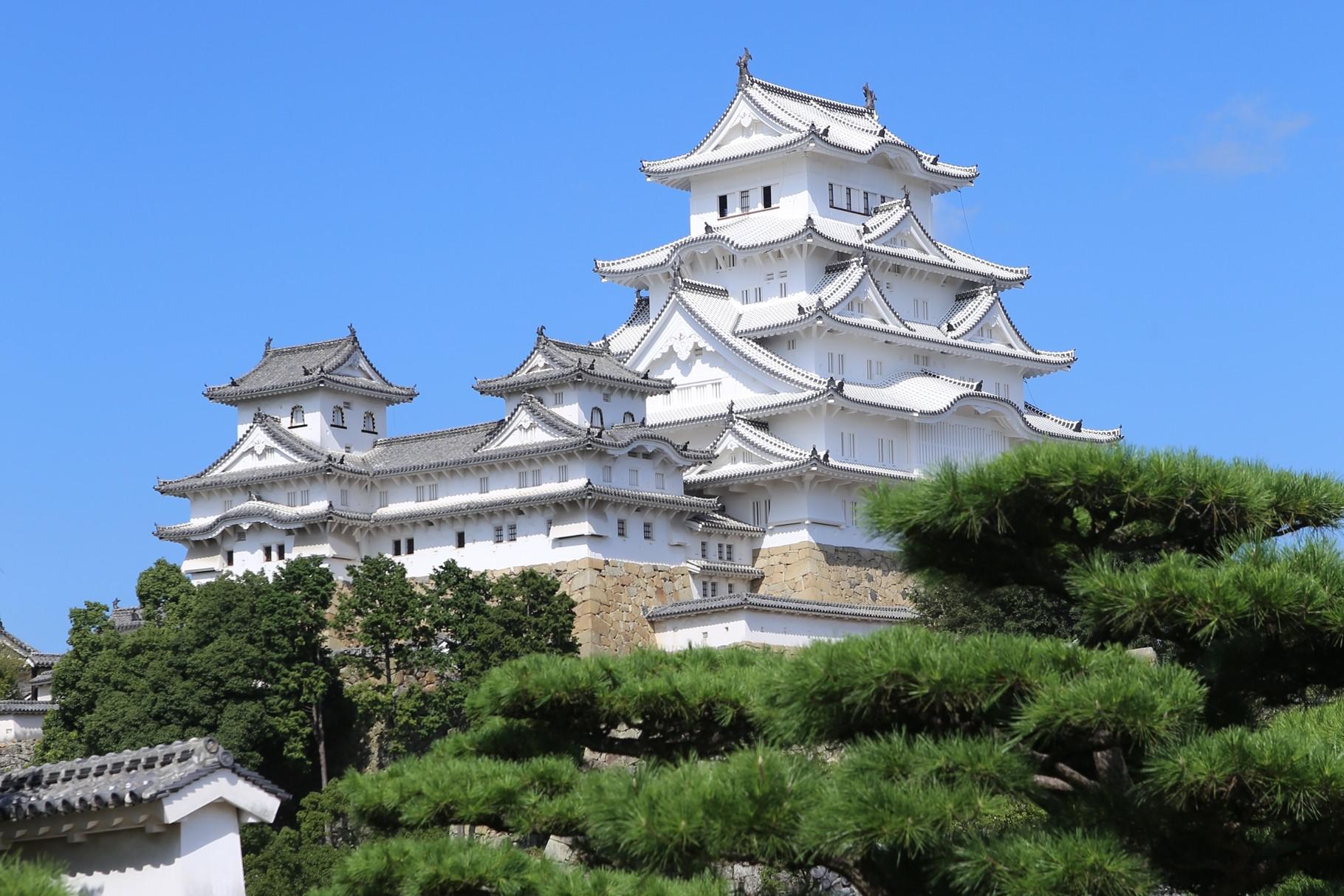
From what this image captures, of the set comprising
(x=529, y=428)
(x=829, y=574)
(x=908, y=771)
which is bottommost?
(x=908, y=771)

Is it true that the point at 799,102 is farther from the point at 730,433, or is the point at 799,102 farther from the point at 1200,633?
the point at 1200,633

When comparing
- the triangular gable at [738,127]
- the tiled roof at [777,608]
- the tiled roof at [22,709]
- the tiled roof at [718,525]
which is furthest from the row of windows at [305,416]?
the triangular gable at [738,127]

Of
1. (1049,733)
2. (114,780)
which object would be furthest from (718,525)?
(1049,733)

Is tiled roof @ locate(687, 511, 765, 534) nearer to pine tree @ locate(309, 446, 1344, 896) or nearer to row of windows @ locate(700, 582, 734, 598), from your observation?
row of windows @ locate(700, 582, 734, 598)

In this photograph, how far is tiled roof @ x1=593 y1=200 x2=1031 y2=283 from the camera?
5072 cm

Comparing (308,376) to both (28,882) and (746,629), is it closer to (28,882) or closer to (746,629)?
(746,629)

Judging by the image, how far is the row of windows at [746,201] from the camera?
53.2m

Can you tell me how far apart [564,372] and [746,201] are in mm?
11101

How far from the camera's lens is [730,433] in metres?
46.3

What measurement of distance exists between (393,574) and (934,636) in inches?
1093

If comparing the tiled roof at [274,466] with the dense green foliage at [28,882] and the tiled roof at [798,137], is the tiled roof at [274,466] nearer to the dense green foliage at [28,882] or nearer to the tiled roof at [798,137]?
the tiled roof at [798,137]

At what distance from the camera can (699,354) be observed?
49188mm

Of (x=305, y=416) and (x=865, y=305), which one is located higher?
(x=865, y=305)

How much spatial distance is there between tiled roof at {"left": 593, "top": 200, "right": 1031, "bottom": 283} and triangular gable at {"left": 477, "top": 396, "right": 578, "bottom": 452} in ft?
30.3
